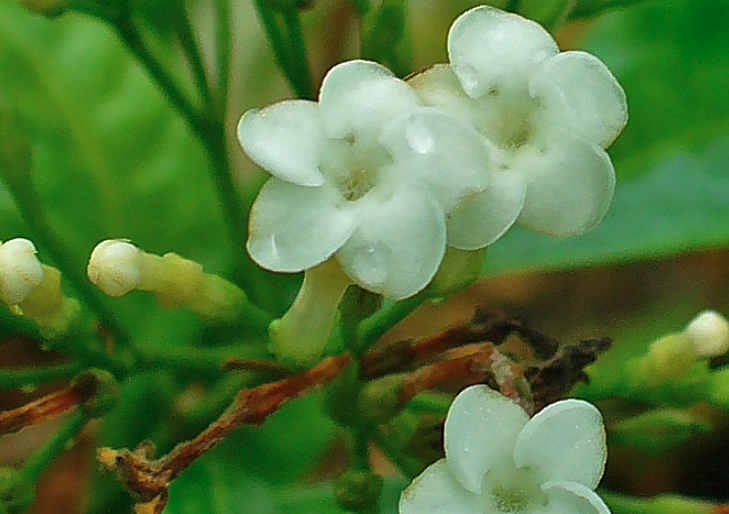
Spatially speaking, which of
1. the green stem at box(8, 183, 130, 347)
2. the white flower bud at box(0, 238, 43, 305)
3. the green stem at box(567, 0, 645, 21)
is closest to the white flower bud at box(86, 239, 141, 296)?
the white flower bud at box(0, 238, 43, 305)

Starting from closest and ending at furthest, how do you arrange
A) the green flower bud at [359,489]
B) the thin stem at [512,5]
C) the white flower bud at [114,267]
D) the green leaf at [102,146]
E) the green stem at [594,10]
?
the white flower bud at [114,267] < the green flower bud at [359,489] < the thin stem at [512,5] < the green stem at [594,10] < the green leaf at [102,146]

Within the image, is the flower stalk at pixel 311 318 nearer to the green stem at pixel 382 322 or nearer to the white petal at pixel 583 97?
the green stem at pixel 382 322

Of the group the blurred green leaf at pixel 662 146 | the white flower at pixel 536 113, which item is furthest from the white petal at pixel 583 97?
the blurred green leaf at pixel 662 146

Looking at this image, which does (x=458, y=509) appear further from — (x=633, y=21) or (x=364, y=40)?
(x=633, y=21)

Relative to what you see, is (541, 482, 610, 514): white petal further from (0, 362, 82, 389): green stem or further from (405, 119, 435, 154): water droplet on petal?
(0, 362, 82, 389): green stem

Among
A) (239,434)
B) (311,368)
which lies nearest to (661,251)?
(239,434)

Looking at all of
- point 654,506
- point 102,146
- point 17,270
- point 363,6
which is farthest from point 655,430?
point 102,146

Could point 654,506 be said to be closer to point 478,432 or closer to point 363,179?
point 478,432
